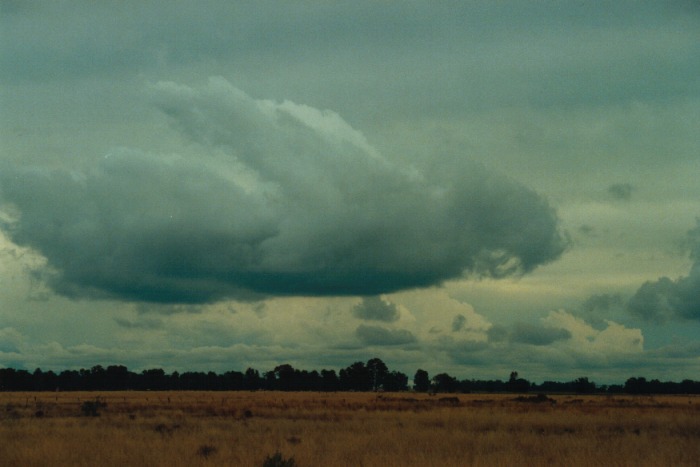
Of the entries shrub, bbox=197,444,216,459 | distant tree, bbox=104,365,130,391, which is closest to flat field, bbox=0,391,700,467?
shrub, bbox=197,444,216,459

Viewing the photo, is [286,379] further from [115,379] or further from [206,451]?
[206,451]

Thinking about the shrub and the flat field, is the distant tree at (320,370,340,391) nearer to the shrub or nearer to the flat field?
the flat field

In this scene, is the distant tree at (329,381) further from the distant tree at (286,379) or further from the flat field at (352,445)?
the flat field at (352,445)

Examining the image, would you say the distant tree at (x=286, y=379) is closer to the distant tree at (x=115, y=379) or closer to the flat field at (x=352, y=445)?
the distant tree at (x=115, y=379)

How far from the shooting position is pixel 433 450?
2555 cm

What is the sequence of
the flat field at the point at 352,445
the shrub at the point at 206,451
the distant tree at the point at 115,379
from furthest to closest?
the distant tree at the point at 115,379
the shrub at the point at 206,451
the flat field at the point at 352,445

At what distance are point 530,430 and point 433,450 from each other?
13.3m

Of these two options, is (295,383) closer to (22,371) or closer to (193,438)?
(22,371)

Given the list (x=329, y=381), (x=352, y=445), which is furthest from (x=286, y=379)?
(x=352, y=445)

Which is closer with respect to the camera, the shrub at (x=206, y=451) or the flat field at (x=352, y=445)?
the flat field at (x=352, y=445)

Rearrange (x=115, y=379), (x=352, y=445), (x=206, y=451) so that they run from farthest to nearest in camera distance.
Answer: (x=115, y=379) < (x=352, y=445) < (x=206, y=451)

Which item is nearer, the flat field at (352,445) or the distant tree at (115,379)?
the flat field at (352,445)

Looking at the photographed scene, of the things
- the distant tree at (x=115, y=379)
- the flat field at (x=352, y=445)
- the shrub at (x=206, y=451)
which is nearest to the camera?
the flat field at (x=352, y=445)

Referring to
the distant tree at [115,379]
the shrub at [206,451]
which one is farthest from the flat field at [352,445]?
the distant tree at [115,379]
